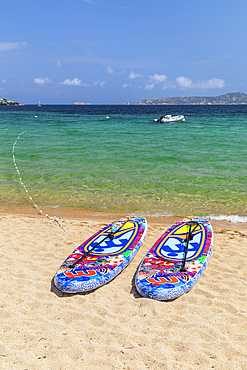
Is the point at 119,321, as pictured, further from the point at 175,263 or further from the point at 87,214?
the point at 87,214

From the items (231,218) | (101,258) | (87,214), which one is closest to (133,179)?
(87,214)

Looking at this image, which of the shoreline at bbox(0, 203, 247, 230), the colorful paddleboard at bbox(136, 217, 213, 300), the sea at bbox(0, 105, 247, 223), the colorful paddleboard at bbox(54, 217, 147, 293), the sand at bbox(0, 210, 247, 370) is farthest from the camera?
the sea at bbox(0, 105, 247, 223)

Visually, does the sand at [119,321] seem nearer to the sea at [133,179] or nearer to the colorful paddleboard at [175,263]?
the colorful paddleboard at [175,263]

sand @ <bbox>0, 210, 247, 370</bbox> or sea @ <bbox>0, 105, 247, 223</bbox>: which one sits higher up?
sea @ <bbox>0, 105, 247, 223</bbox>

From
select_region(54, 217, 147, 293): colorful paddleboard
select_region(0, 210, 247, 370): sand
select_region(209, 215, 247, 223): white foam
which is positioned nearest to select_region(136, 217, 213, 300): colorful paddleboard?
select_region(0, 210, 247, 370): sand

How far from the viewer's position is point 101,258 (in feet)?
16.6

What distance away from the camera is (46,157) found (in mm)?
15461

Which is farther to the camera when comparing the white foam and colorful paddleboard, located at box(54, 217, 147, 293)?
the white foam

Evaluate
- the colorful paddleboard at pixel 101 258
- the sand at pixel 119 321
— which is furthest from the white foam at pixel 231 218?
the colorful paddleboard at pixel 101 258

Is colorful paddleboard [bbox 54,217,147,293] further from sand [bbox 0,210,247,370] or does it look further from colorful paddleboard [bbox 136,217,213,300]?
colorful paddleboard [bbox 136,217,213,300]

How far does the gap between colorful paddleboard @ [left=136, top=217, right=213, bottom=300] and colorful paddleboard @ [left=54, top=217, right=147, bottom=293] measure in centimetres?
45

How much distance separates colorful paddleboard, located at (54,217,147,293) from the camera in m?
4.37

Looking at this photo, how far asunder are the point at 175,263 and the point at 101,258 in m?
1.32

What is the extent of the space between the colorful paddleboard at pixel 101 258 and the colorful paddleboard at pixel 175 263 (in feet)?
1.48
